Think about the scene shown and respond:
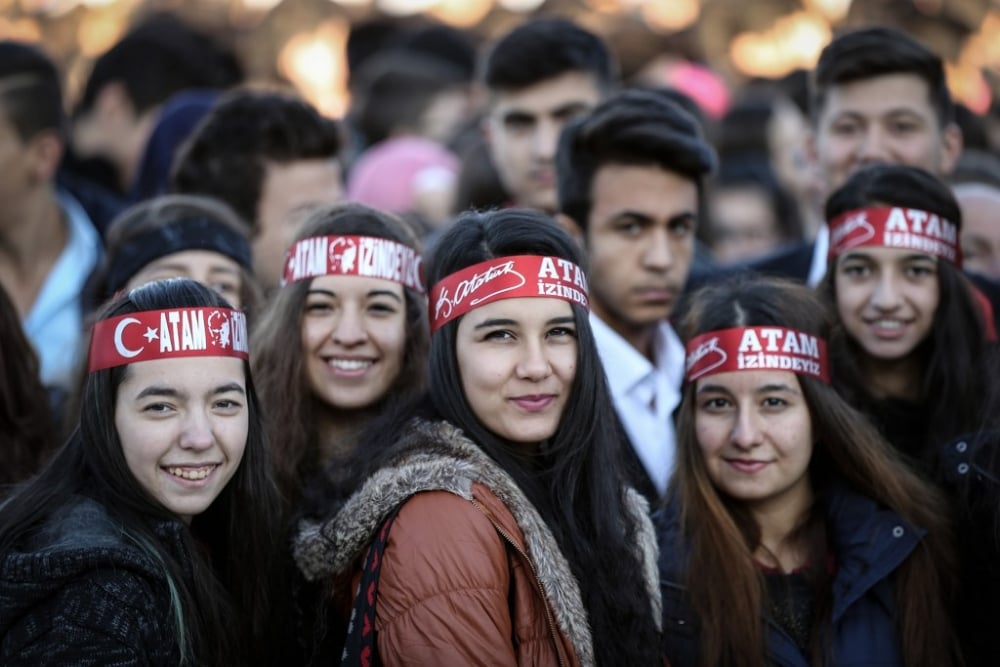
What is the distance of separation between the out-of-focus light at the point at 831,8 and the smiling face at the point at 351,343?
8.73m

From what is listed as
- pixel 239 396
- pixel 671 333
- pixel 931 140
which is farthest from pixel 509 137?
pixel 239 396

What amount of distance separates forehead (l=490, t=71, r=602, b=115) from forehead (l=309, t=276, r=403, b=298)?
2125 mm

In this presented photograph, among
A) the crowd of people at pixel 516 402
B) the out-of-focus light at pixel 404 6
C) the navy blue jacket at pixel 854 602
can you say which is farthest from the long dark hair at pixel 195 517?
the out-of-focus light at pixel 404 6

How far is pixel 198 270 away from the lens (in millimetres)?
4961

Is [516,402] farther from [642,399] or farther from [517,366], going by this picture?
[642,399]

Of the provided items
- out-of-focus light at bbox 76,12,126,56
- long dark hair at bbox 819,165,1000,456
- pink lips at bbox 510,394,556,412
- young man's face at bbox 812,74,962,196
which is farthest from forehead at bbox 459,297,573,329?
out-of-focus light at bbox 76,12,126,56

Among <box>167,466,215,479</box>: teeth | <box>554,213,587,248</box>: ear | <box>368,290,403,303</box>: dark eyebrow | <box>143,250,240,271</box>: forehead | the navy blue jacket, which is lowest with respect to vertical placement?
the navy blue jacket

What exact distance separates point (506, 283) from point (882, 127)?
8.45 feet

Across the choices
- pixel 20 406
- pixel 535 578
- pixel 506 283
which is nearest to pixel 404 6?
pixel 20 406

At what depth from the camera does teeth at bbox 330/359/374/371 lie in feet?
15.3

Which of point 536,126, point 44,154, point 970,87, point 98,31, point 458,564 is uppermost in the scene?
point 98,31

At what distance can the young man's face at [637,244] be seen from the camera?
5.29m

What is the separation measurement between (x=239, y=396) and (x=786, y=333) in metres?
1.81

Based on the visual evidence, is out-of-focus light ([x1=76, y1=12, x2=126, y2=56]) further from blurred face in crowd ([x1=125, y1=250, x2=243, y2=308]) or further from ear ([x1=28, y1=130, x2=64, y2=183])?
blurred face in crowd ([x1=125, y1=250, x2=243, y2=308])
